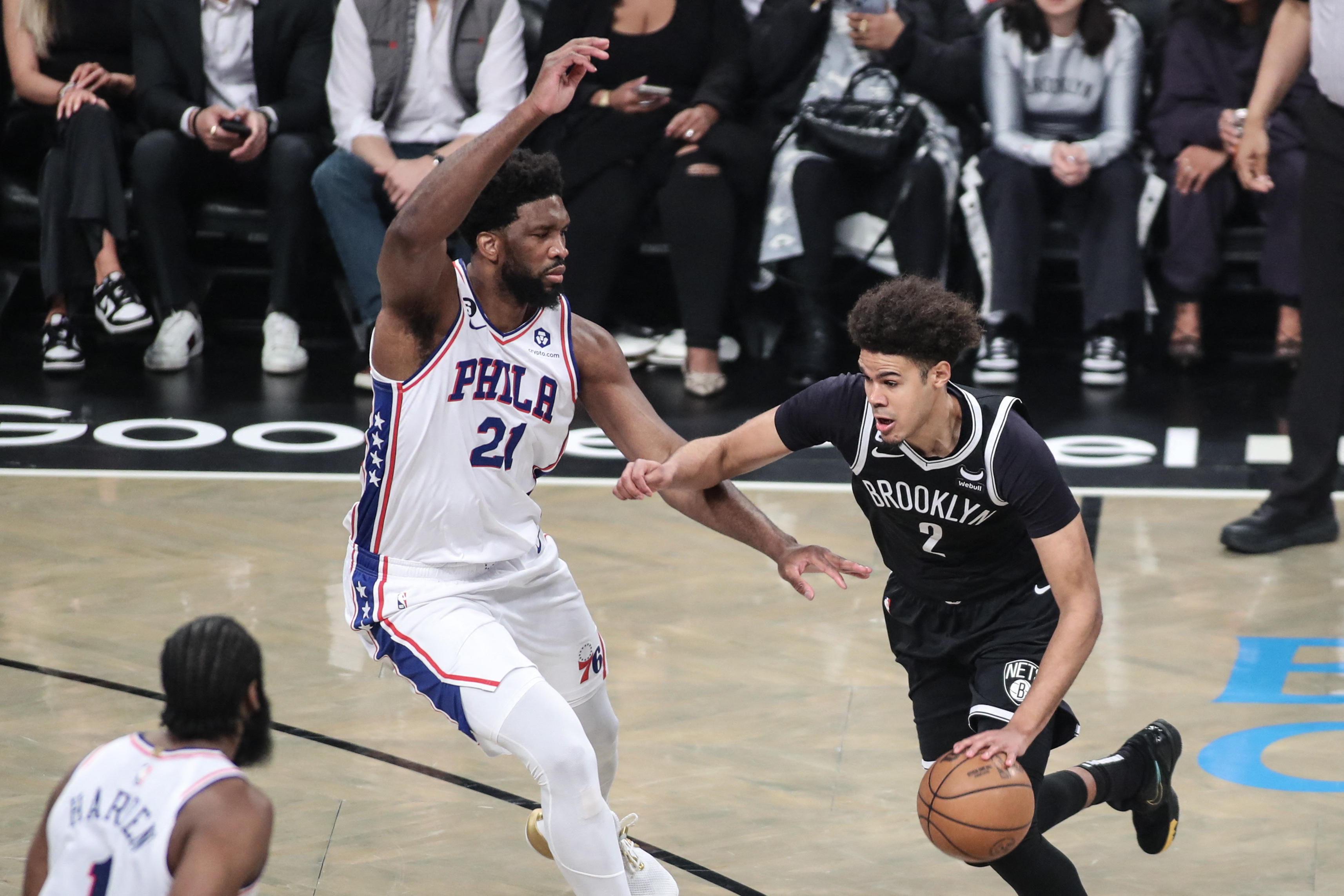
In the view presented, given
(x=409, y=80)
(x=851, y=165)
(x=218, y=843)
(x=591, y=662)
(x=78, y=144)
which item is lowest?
(x=591, y=662)

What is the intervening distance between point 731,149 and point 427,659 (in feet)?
15.1

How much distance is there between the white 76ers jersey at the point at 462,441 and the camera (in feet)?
12.4

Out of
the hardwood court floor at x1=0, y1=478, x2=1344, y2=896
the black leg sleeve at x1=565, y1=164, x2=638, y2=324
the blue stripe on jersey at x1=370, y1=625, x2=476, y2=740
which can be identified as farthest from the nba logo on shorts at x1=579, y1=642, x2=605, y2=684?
the black leg sleeve at x1=565, y1=164, x2=638, y2=324

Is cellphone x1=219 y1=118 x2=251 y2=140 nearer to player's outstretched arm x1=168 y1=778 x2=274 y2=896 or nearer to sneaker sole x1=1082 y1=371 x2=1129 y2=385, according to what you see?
sneaker sole x1=1082 y1=371 x2=1129 y2=385

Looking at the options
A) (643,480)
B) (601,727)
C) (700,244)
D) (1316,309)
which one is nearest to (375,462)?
(643,480)

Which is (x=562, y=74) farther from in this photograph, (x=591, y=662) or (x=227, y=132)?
(x=227, y=132)

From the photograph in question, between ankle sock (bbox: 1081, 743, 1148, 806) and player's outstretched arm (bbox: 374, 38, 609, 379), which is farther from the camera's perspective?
ankle sock (bbox: 1081, 743, 1148, 806)

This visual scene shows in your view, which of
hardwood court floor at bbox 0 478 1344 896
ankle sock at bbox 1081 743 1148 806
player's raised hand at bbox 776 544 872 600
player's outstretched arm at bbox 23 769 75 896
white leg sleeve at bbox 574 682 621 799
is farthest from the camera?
hardwood court floor at bbox 0 478 1344 896

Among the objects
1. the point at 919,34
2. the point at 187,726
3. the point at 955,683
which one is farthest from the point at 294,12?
the point at 187,726

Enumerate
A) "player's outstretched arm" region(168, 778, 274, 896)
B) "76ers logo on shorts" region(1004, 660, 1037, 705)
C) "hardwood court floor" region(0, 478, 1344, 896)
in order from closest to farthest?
"player's outstretched arm" region(168, 778, 274, 896), "76ers logo on shorts" region(1004, 660, 1037, 705), "hardwood court floor" region(0, 478, 1344, 896)

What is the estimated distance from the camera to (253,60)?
27.3ft

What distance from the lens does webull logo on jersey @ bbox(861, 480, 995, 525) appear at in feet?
11.7

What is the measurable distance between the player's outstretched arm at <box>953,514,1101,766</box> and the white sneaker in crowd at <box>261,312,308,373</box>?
537 centimetres

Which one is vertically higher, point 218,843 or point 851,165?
point 851,165
